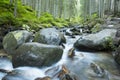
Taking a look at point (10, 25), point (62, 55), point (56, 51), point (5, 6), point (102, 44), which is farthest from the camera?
point (5, 6)

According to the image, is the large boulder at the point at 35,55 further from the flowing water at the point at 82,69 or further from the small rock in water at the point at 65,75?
the small rock in water at the point at 65,75

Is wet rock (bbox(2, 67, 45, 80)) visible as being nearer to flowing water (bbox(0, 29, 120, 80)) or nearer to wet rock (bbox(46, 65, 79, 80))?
flowing water (bbox(0, 29, 120, 80))

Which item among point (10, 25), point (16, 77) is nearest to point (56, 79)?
point (16, 77)

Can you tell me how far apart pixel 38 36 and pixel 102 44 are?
3.66 meters

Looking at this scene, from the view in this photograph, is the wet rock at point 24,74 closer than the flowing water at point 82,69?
Yes

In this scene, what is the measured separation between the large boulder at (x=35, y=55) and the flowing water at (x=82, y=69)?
0.99 feet

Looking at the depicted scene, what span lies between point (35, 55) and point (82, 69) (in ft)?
7.04

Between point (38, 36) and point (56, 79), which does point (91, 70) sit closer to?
point (56, 79)

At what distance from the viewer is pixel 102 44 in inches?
490

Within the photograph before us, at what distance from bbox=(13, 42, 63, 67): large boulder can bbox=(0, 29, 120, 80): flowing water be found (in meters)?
0.30

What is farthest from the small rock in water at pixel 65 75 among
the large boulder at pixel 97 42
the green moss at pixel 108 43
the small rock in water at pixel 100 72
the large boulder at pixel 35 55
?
the green moss at pixel 108 43

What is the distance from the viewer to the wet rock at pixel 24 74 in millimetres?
8547

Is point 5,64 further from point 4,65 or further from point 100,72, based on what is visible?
point 100,72

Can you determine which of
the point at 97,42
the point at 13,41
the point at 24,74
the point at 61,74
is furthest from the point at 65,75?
the point at 13,41
